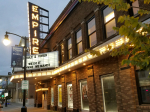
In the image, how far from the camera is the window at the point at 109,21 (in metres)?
10.7

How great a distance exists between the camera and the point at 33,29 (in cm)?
2180

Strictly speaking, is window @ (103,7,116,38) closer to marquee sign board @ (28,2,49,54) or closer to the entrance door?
the entrance door

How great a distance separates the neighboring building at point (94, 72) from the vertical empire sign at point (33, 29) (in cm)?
332

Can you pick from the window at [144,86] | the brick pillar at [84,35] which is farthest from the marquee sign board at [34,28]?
the window at [144,86]

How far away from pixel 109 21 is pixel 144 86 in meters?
5.07

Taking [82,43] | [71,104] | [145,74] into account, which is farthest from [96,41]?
[71,104]

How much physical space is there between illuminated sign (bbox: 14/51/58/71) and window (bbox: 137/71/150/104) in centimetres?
1117

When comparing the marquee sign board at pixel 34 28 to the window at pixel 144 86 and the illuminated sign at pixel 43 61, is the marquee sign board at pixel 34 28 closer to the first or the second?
the illuminated sign at pixel 43 61

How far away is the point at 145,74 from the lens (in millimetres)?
8188

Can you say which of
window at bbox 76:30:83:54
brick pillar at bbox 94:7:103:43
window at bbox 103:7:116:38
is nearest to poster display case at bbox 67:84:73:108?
window at bbox 76:30:83:54

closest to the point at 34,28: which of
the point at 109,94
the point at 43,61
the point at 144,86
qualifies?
the point at 43,61

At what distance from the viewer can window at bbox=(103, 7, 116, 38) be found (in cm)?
1074

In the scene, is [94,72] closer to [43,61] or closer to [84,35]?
[84,35]

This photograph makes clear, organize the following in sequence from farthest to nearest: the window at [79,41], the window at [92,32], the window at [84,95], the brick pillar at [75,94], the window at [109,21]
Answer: the window at [79,41]
the brick pillar at [75,94]
the window at [84,95]
the window at [92,32]
the window at [109,21]
